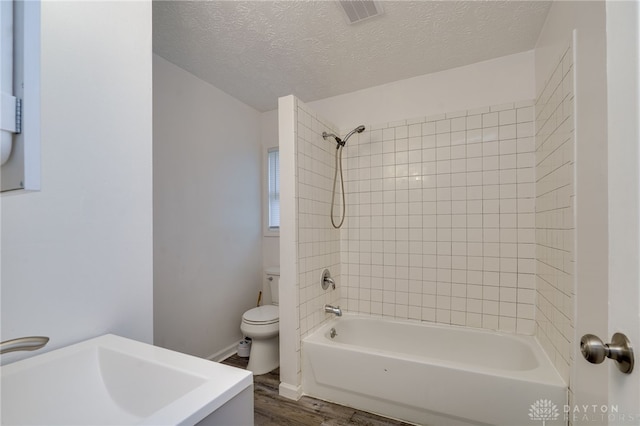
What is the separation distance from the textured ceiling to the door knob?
1.84 metres

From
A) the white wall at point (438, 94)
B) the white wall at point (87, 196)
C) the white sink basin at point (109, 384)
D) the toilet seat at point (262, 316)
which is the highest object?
the white wall at point (438, 94)

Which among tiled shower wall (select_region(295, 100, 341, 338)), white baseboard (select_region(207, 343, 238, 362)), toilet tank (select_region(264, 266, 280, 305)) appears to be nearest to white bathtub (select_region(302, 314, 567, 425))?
tiled shower wall (select_region(295, 100, 341, 338))

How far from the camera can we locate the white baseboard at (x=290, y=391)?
194cm

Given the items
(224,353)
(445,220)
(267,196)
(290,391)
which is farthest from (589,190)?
(224,353)

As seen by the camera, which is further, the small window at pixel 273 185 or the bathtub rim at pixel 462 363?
the small window at pixel 273 185

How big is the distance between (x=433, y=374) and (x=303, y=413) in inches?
34.2

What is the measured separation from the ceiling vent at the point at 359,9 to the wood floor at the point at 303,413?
2.51 m

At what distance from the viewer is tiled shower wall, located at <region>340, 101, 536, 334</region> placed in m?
2.05

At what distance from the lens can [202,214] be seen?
2.41m

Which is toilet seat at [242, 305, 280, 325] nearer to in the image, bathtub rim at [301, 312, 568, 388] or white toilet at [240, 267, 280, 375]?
white toilet at [240, 267, 280, 375]

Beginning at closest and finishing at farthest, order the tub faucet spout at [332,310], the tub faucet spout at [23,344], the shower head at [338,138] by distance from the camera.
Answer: the tub faucet spout at [23,344]
the tub faucet spout at [332,310]
the shower head at [338,138]

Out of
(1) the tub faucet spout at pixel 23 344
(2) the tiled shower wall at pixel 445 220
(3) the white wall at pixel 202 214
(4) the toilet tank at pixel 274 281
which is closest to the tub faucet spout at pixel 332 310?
(2) the tiled shower wall at pixel 445 220

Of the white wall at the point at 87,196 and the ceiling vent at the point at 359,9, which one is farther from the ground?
the ceiling vent at the point at 359,9

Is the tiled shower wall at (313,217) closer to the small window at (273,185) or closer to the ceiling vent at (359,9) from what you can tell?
the ceiling vent at (359,9)
